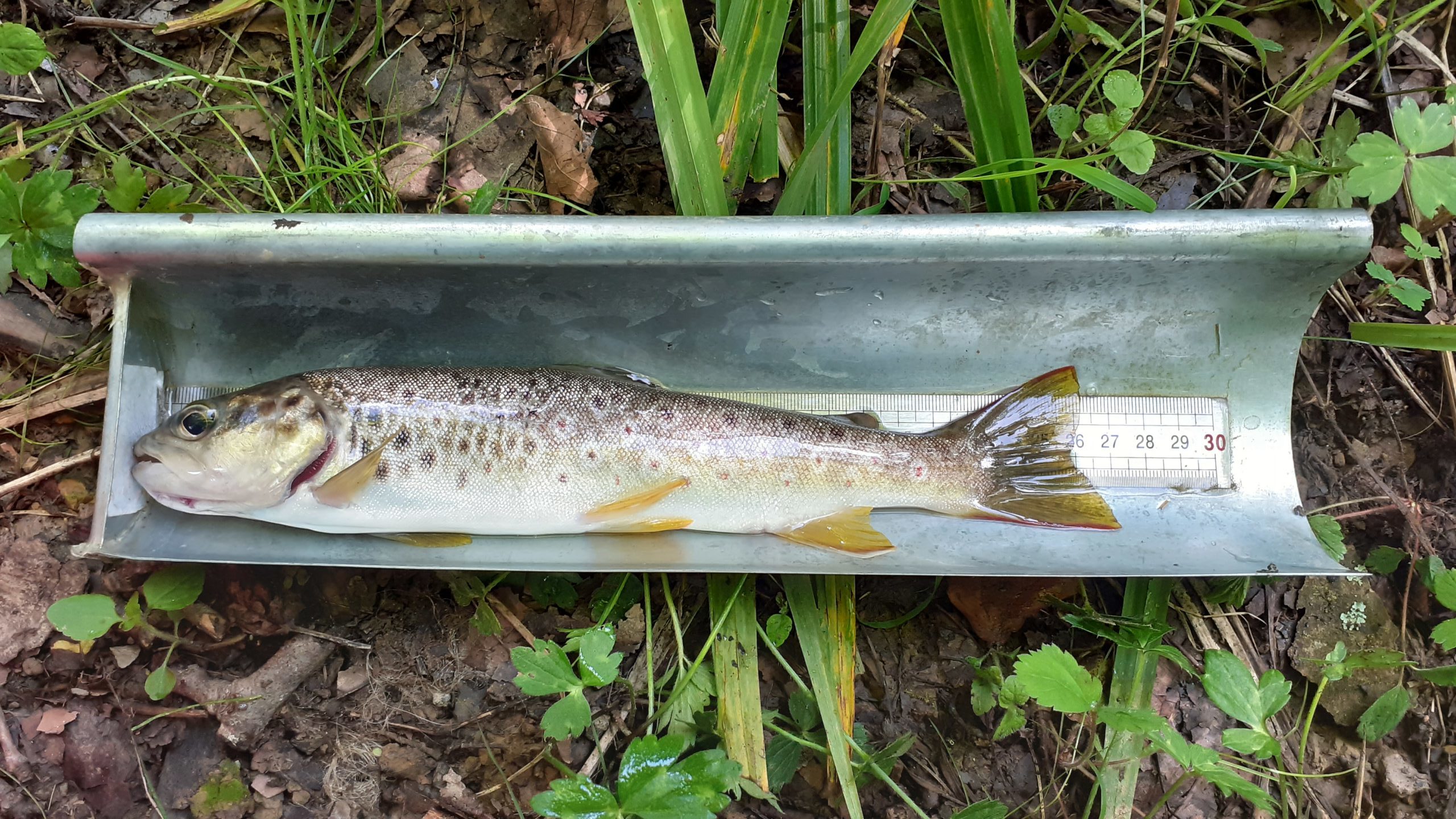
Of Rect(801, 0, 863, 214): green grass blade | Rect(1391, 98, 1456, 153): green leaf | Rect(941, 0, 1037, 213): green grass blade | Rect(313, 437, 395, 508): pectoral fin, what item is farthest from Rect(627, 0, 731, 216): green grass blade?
Rect(1391, 98, 1456, 153): green leaf

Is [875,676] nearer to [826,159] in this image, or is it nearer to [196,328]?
[826,159]

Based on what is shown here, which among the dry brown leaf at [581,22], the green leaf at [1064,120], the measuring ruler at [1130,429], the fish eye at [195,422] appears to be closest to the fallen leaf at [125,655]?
the fish eye at [195,422]

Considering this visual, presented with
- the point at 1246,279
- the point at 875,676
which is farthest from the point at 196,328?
the point at 1246,279

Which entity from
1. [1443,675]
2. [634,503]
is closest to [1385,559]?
[1443,675]

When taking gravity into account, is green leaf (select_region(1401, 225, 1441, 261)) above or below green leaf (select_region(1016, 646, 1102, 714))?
above

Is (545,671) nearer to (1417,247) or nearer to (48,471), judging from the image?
(48,471)

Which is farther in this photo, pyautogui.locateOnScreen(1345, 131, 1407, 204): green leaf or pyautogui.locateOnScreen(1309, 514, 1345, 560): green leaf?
pyautogui.locateOnScreen(1309, 514, 1345, 560): green leaf

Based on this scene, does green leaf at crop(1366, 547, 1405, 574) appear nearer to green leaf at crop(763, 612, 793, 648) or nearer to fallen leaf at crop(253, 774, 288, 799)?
green leaf at crop(763, 612, 793, 648)
